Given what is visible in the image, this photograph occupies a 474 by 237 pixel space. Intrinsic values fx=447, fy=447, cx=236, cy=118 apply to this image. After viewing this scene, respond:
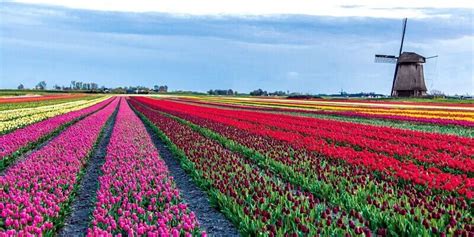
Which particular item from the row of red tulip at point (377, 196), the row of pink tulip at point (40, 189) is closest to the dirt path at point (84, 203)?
the row of pink tulip at point (40, 189)

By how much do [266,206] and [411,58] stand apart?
74940mm

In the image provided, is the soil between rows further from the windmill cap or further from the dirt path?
the windmill cap

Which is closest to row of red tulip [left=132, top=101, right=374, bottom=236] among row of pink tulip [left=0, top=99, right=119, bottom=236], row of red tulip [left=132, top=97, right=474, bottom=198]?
row of red tulip [left=132, top=97, right=474, bottom=198]

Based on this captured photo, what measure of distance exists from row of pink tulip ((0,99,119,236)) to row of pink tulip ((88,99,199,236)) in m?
0.69

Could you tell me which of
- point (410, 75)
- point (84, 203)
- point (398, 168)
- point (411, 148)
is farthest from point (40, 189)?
point (410, 75)

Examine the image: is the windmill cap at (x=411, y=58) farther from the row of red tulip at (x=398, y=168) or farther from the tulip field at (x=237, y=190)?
the row of red tulip at (x=398, y=168)

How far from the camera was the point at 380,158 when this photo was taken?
12.0m

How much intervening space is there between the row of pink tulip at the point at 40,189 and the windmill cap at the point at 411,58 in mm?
70665

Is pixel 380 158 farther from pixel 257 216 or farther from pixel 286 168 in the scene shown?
pixel 257 216

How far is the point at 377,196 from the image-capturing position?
8.11 meters

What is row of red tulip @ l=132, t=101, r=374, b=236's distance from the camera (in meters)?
6.27

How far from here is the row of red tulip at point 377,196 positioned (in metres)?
6.50

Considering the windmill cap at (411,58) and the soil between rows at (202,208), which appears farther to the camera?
the windmill cap at (411,58)

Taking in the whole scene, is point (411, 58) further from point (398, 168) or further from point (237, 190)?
point (237, 190)
